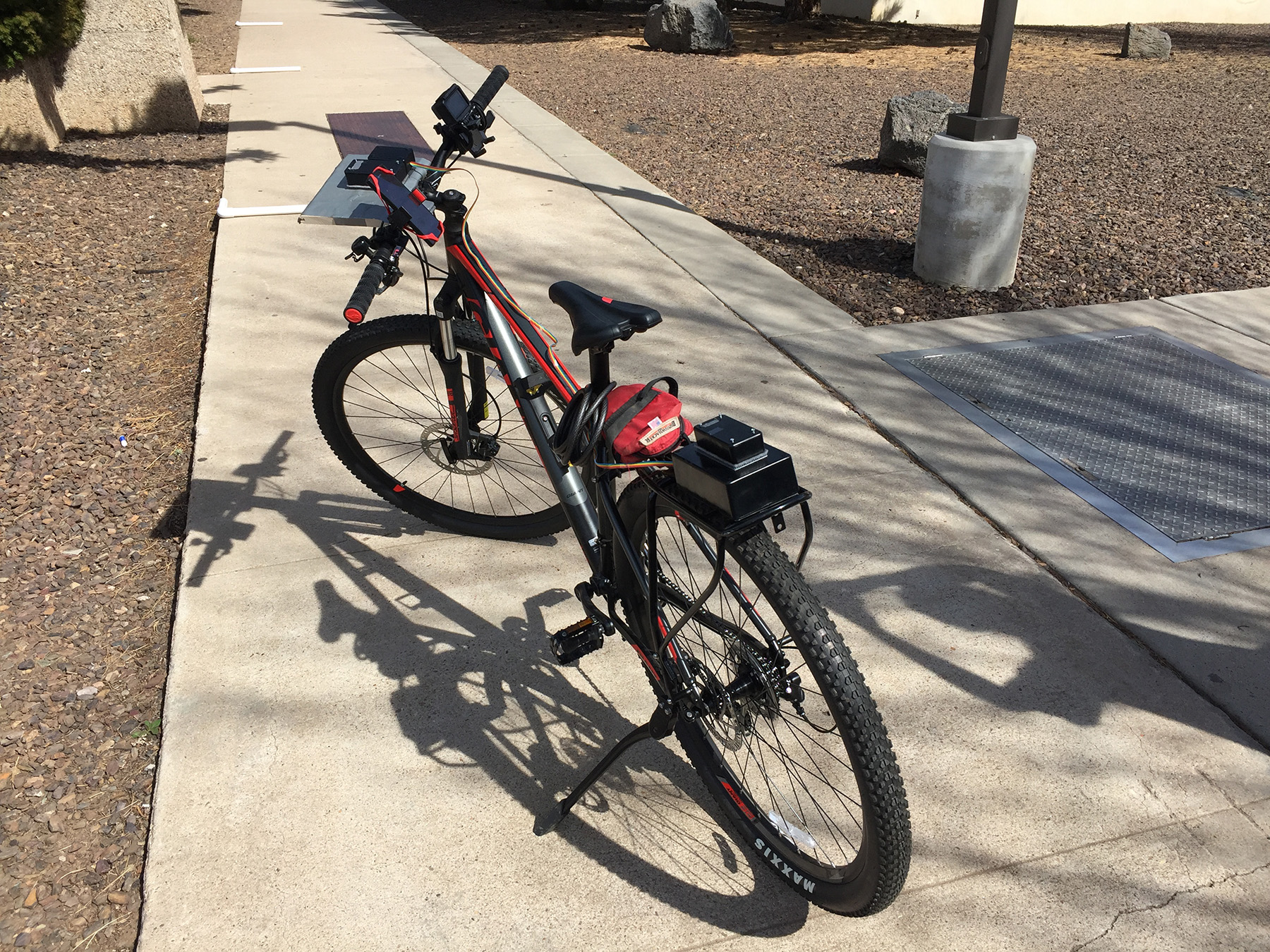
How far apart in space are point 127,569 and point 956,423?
3.32 m

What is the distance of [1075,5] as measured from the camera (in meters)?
18.8

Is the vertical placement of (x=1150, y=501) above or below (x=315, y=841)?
above

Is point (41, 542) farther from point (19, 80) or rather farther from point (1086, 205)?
point (1086, 205)

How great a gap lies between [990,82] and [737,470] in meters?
4.42

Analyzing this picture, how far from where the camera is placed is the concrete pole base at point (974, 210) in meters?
5.48

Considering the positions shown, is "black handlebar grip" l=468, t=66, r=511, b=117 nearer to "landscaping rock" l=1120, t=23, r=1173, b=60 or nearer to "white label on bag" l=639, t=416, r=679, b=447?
"white label on bag" l=639, t=416, r=679, b=447

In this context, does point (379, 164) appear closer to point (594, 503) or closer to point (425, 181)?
point (425, 181)

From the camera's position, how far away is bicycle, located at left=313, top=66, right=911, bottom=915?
1.95 metres

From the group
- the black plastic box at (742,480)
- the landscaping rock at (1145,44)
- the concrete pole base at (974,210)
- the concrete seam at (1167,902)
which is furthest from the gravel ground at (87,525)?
the landscaping rock at (1145,44)

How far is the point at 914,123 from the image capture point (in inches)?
314

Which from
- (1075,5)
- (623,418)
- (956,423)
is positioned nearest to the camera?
(623,418)

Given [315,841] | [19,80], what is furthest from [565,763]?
[19,80]

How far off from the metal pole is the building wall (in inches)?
552

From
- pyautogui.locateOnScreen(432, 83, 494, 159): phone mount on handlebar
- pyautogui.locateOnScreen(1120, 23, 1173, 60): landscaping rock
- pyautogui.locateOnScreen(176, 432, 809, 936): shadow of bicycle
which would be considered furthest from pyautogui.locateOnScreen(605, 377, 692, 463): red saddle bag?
pyautogui.locateOnScreen(1120, 23, 1173, 60): landscaping rock
